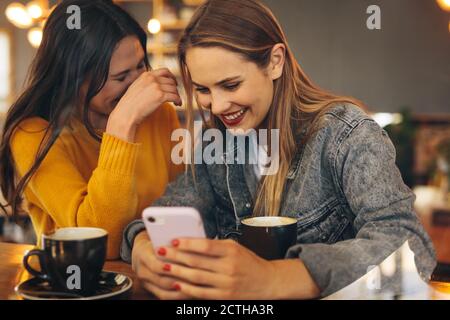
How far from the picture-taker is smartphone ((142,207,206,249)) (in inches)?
25.4

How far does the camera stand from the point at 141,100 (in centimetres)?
102

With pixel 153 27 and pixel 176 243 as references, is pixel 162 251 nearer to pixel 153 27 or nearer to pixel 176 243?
pixel 176 243

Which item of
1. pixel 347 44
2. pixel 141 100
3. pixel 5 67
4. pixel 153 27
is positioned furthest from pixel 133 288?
pixel 5 67

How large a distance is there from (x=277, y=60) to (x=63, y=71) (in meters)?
0.44

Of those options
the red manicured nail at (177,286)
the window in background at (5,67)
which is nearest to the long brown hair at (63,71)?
the window in background at (5,67)

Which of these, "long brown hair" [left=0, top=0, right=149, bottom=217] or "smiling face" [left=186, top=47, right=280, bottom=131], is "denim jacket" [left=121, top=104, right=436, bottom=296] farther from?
"long brown hair" [left=0, top=0, right=149, bottom=217]

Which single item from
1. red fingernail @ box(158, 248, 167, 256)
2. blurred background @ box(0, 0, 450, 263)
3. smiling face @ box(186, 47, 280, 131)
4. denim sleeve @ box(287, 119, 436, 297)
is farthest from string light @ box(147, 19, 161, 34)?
red fingernail @ box(158, 248, 167, 256)

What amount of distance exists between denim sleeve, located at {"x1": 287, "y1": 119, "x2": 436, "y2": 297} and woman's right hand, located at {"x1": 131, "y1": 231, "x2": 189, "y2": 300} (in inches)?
6.4

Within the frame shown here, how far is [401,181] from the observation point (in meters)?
0.82

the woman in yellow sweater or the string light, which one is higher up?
the string light

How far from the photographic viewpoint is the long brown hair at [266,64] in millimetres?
893

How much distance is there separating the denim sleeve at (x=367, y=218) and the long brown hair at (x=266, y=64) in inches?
4.0

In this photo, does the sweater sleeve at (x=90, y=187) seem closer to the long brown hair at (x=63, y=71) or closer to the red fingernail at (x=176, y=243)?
the long brown hair at (x=63, y=71)
